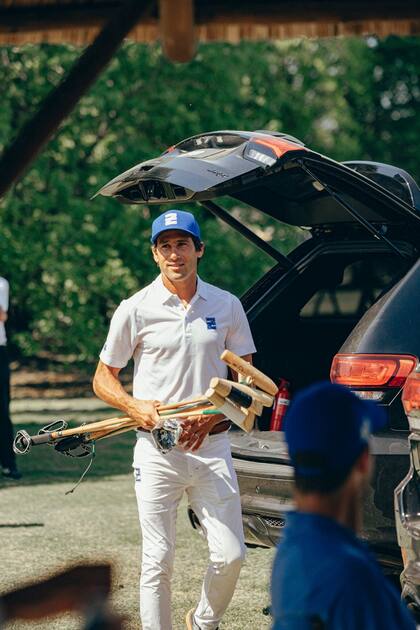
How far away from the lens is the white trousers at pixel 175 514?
5105mm

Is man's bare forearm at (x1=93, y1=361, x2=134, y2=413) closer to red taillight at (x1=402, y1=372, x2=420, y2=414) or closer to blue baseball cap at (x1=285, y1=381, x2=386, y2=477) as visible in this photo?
red taillight at (x1=402, y1=372, x2=420, y2=414)

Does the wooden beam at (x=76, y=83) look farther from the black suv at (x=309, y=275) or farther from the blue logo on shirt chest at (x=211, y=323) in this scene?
the blue logo on shirt chest at (x=211, y=323)

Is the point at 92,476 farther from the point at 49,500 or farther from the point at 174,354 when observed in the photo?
Answer: the point at 174,354

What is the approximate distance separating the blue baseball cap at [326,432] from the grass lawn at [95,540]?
2685mm

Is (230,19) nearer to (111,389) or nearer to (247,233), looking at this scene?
(111,389)

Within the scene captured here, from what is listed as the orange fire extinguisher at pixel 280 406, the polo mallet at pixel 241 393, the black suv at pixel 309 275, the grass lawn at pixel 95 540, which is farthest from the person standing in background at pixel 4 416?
the polo mallet at pixel 241 393

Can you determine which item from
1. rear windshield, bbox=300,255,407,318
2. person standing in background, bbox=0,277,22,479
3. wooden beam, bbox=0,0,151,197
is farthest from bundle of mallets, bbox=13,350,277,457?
person standing in background, bbox=0,277,22,479

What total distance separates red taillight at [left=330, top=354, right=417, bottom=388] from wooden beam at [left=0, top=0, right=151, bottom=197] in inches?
73.4

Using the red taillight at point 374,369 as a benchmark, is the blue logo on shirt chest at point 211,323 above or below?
above

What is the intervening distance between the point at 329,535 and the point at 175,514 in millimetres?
2906

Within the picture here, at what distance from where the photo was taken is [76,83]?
4418mm

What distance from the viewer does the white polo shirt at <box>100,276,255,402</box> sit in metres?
5.25

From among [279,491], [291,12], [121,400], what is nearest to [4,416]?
[279,491]

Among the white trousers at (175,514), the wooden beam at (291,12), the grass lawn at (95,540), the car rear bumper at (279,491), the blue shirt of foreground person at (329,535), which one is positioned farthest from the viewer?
the grass lawn at (95,540)
